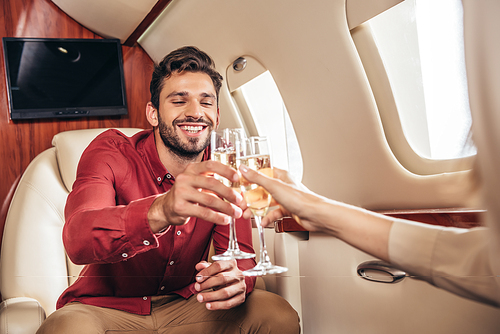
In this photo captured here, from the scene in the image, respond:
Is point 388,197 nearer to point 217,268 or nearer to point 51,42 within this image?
point 217,268

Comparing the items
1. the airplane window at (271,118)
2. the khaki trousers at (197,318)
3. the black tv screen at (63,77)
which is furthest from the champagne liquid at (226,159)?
the black tv screen at (63,77)

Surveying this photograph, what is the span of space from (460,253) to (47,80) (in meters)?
2.40

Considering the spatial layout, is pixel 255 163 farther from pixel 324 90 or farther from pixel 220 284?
pixel 324 90

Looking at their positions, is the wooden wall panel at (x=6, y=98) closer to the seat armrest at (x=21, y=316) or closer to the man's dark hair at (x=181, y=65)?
the man's dark hair at (x=181, y=65)

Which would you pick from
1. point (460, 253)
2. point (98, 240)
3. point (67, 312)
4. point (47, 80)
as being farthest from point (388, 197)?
point (47, 80)

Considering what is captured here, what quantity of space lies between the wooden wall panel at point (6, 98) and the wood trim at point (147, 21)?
0.08 metres

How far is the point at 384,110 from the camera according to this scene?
51.1 inches

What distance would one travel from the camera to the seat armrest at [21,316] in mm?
949

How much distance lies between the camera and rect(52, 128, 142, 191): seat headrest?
5.91 feet

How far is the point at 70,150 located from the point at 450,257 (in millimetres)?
1831

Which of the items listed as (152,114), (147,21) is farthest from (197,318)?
(147,21)

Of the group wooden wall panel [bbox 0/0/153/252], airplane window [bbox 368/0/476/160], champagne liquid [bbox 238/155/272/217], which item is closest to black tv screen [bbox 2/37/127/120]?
wooden wall panel [bbox 0/0/153/252]

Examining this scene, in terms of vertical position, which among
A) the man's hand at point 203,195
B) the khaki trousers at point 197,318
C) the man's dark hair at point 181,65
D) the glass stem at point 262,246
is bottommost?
the khaki trousers at point 197,318

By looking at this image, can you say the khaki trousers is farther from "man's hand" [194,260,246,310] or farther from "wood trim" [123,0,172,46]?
"wood trim" [123,0,172,46]
